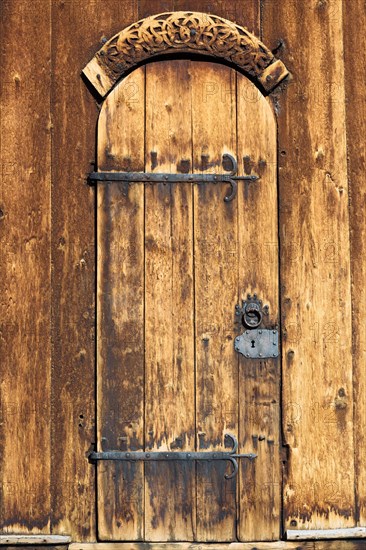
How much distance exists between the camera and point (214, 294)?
13.2 feet

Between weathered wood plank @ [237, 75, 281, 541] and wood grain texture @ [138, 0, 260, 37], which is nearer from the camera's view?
weathered wood plank @ [237, 75, 281, 541]

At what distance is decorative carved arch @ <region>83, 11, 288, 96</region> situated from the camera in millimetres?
4039

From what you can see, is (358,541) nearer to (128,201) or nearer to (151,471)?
(151,471)

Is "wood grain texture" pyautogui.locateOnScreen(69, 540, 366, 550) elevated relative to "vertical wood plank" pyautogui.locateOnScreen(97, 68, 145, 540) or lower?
lower

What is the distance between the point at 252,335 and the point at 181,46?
4.00ft

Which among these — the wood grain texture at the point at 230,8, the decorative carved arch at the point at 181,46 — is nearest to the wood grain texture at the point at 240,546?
the decorative carved arch at the point at 181,46

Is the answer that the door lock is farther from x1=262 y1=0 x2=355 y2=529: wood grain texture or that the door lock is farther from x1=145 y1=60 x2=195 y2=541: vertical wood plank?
x1=145 y1=60 x2=195 y2=541: vertical wood plank

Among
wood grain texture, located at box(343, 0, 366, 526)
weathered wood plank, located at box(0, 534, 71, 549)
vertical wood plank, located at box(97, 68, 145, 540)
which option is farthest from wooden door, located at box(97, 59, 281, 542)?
wood grain texture, located at box(343, 0, 366, 526)

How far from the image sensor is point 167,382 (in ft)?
13.0

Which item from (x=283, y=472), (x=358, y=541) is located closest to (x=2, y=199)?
(x=283, y=472)

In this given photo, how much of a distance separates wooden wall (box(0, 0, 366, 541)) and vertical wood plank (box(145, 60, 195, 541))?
243 millimetres

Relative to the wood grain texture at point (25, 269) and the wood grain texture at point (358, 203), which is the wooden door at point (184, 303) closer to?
the wood grain texture at point (25, 269)

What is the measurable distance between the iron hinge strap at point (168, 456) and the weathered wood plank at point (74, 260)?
3.5 inches

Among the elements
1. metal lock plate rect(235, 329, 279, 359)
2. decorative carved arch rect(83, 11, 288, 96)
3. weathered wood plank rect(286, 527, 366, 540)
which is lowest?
weathered wood plank rect(286, 527, 366, 540)
